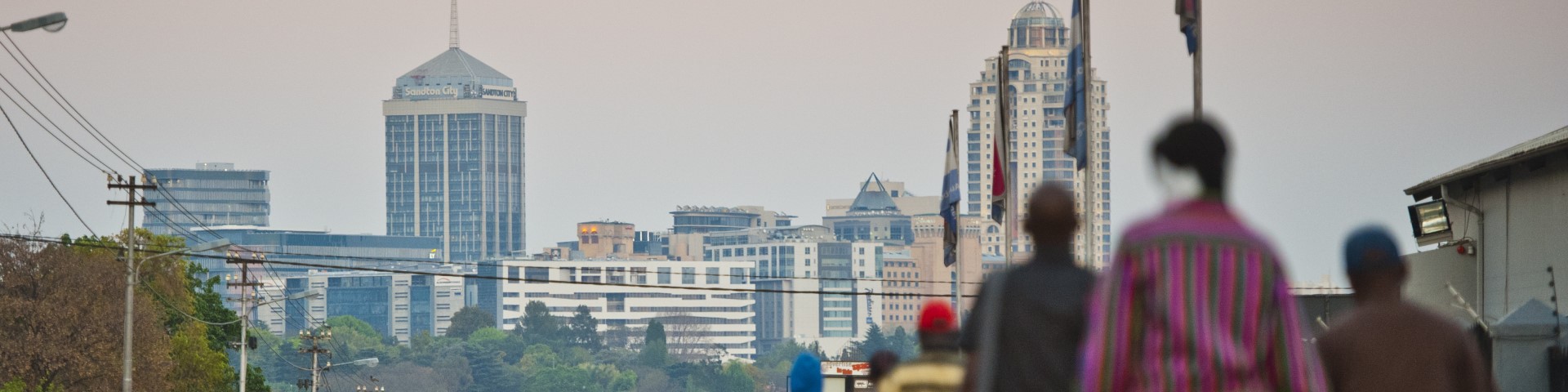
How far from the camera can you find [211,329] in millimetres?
82750

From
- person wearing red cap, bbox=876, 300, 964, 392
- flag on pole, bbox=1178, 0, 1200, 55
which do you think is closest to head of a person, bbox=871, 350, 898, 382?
person wearing red cap, bbox=876, 300, 964, 392

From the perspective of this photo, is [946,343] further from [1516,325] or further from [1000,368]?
[1516,325]

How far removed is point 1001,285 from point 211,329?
80.3 meters

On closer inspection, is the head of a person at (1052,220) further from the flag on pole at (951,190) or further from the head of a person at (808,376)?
the flag on pole at (951,190)

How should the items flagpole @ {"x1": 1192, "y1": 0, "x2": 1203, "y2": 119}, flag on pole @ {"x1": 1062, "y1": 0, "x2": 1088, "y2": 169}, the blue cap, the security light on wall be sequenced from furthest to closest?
the security light on wall, flag on pole @ {"x1": 1062, "y1": 0, "x2": 1088, "y2": 169}, flagpole @ {"x1": 1192, "y1": 0, "x2": 1203, "y2": 119}, the blue cap

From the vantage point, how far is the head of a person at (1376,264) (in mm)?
6629

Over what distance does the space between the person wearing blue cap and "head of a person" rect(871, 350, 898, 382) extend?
3671 millimetres

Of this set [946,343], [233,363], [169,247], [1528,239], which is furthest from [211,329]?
[233,363]

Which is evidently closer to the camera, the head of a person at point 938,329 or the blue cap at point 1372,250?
the blue cap at point 1372,250

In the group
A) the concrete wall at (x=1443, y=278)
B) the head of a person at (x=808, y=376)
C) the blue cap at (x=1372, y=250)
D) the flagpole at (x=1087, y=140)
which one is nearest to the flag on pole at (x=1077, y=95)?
the flagpole at (x=1087, y=140)

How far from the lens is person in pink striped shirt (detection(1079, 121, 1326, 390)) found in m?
5.10

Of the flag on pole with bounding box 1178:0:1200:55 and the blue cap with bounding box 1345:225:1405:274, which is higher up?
the flag on pole with bounding box 1178:0:1200:55

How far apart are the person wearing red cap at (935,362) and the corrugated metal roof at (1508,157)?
19136 mm

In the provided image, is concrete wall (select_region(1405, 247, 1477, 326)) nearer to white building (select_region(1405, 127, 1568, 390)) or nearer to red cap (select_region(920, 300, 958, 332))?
white building (select_region(1405, 127, 1568, 390))
